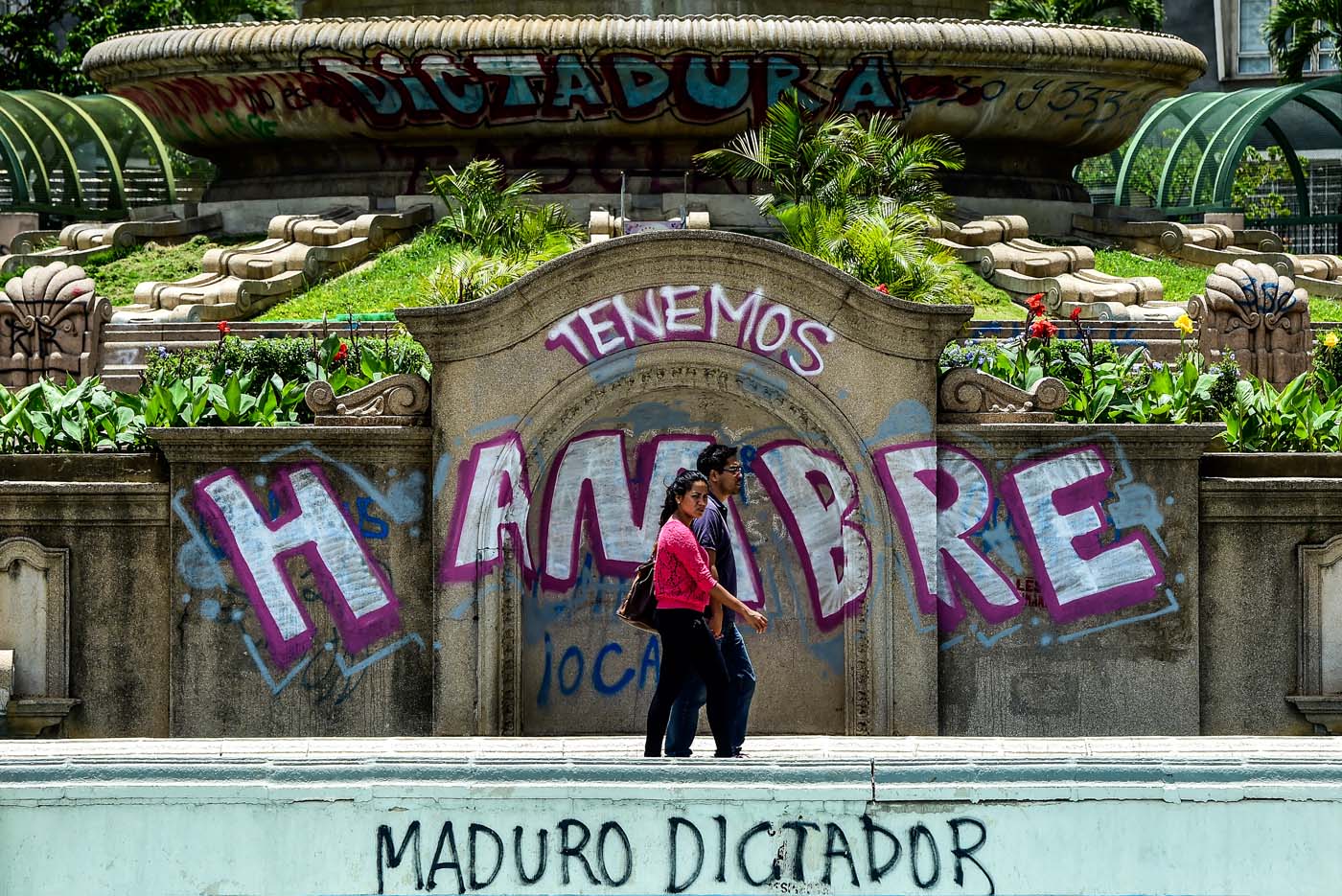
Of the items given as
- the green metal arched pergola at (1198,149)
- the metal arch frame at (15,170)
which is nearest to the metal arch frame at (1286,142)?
the green metal arched pergola at (1198,149)

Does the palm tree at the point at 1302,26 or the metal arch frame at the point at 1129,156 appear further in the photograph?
the palm tree at the point at 1302,26

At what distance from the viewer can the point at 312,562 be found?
1324 centimetres

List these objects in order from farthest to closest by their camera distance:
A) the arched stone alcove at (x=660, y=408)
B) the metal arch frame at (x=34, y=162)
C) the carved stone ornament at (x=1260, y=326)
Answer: the metal arch frame at (x=34, y=162) < the carved stone ornament at (x=1260, y=326) < the arched stone alcove at (x=660, y=408)

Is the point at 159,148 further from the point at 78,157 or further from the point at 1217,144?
the point at 1217,144

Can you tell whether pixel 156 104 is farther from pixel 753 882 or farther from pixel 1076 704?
pixel 753 882

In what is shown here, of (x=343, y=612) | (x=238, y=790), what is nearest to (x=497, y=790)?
(x=238, y=790)

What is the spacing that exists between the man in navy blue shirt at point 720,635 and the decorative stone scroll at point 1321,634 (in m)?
4.61

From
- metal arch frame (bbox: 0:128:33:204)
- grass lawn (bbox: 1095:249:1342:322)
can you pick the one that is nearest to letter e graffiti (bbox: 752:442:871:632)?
grass lawn (bbox: 1095:249:1342:322)

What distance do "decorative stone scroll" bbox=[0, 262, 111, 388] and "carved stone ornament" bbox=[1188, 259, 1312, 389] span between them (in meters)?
10.5

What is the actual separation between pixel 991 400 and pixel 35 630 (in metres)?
6.56

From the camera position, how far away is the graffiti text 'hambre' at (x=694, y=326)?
1310 cm

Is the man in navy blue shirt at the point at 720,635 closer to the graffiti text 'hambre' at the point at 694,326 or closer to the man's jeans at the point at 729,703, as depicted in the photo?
the man's jeans at the point at 729,703

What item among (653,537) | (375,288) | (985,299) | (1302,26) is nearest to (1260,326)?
(985,299)

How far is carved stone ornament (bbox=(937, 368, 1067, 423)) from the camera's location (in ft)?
43.3
